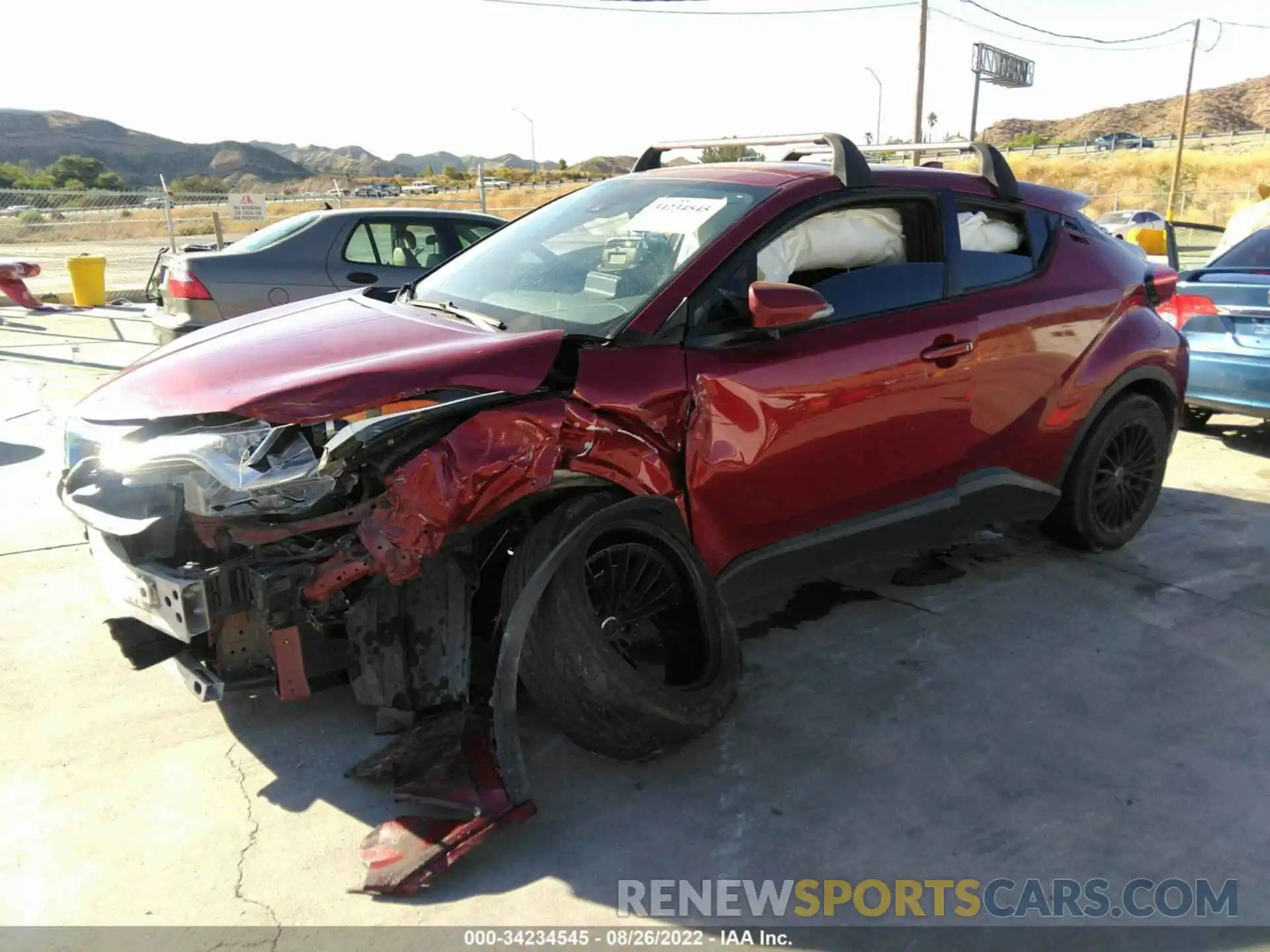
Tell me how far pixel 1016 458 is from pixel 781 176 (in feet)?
5.65

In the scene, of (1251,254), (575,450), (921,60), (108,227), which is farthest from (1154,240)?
(108,227)

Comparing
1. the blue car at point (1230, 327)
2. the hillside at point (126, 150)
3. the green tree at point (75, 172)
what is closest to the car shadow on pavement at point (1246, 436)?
the blue car at point (1230, 327)

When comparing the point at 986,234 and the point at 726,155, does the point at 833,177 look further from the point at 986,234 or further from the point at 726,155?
the point at 726,155

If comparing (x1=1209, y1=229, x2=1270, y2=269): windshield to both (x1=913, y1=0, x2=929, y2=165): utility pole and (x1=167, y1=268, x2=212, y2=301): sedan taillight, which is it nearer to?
(x1=167, y1=268, x2=212, y2=301): sedan taillight

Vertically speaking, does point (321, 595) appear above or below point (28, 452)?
above

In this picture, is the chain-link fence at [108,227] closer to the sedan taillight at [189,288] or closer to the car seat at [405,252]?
the car seat at [405,252]

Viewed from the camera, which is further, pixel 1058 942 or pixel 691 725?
pixel 691 725

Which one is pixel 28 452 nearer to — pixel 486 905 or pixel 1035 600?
pixel 486 905

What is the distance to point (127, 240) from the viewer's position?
83.3 feet

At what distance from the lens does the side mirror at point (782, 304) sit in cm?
321

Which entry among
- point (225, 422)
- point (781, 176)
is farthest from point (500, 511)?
point (781, 176)

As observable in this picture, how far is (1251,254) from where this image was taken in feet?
24.0

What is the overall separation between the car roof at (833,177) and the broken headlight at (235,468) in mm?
2049

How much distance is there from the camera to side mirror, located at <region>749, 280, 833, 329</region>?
127 inches
